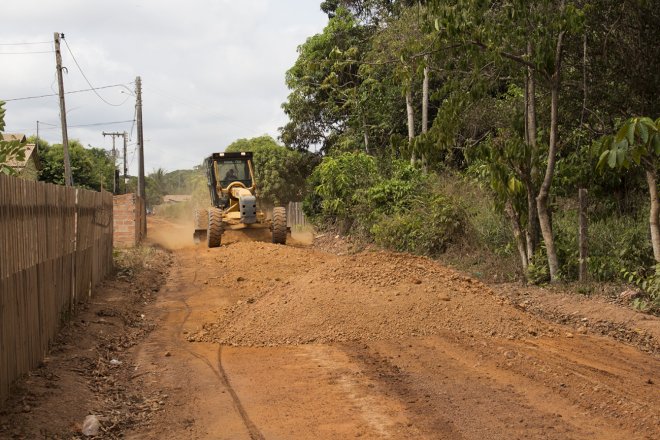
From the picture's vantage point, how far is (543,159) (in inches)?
545

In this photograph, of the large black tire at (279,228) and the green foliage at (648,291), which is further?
the large black tire at (279,228)

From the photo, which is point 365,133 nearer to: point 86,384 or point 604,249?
point 604,249

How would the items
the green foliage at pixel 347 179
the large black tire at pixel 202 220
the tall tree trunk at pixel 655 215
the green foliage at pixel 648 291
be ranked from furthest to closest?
1. the large black tire at pixel 202 220
2. the green foliage at pixel 347 179
3. the tall tree trunk at pixel 655 215
4. the green foliage at pixel 648 291

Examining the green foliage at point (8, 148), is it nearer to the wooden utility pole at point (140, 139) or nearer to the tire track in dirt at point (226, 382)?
the tire track in dirt at point (226, 382)

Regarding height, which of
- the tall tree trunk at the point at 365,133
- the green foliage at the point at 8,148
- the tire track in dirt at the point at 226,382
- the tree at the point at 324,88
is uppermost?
the tree at the point at 324,88

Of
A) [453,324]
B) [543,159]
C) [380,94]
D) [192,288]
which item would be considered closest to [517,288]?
[543,159]

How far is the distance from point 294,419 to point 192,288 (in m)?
9.75

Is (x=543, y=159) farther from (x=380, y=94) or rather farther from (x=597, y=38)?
(x=380, y=94)

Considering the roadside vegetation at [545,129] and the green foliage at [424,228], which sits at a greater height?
the roadside vegetation at [545,129]

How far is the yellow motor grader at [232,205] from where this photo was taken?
76.1 feet

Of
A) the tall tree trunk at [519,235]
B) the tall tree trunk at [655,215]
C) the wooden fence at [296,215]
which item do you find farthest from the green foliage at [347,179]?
the tall tree trunk at [655,215]

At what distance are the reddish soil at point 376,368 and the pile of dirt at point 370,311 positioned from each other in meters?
0.03

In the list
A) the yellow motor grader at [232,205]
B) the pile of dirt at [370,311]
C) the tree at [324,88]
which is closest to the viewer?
the pile of dirt at [370,311]

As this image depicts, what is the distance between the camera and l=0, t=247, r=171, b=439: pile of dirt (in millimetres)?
5703
